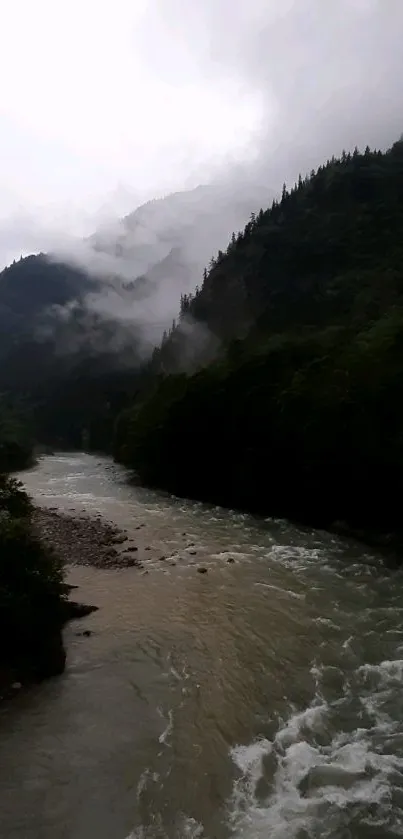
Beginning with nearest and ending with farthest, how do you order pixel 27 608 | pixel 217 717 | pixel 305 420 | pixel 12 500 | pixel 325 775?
pixel 325 775 → pixel 217 717 → pixel 27 608 → pixel 12 500 → pixel 305 420

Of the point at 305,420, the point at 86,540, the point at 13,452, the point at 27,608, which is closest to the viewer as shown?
the point at 27,608

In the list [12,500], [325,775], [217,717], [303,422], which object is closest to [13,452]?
[303,422]

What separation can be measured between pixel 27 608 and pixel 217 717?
553 cm

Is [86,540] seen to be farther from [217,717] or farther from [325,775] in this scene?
[325,775]

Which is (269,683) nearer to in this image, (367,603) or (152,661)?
(152,661)

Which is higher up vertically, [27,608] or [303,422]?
[303,422]

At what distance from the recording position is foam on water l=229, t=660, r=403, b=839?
950cm

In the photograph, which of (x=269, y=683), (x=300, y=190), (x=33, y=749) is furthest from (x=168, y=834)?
(x=300, y=190)

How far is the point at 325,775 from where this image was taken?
1084cm

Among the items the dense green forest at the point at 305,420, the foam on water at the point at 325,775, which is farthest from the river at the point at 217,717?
the dense green forest at the point at 305,420

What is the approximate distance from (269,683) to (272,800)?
14.4 feet

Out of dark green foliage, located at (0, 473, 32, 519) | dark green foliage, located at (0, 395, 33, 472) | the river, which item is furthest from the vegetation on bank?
the river

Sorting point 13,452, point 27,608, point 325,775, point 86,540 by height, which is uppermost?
point 13,452

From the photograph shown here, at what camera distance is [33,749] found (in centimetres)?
1160
